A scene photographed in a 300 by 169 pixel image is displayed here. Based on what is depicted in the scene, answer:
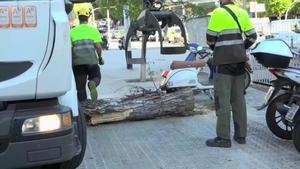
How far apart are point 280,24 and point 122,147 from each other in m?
18.6

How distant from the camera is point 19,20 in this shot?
3914mm

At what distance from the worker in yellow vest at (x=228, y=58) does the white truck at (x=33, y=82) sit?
292 cm

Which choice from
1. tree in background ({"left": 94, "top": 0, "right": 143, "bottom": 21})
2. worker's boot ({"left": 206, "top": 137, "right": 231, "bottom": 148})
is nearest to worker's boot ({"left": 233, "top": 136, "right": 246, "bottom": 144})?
worker's boot ({"left": 206, "top": 137, "right": 231, "bottom": 148})

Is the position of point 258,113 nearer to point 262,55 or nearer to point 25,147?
point 262,55

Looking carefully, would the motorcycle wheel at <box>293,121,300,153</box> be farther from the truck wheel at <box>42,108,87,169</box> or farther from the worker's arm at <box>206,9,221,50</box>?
the truck wheel at <box>42,108,87,169</box>

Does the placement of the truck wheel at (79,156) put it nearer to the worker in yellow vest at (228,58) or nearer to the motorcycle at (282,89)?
the worker in yellow vest at (228,58)

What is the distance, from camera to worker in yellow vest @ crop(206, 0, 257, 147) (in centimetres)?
660

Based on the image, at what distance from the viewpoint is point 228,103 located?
22.1 feet

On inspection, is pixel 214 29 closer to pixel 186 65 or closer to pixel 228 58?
pixel 228 58

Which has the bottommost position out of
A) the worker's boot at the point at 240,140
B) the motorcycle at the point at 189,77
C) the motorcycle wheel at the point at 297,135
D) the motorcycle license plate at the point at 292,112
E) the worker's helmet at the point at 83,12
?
the worker's boot at the point at 240,140

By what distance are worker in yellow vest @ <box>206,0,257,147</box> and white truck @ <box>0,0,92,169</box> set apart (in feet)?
9.57

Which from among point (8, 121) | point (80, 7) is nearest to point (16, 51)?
point (8, 121)

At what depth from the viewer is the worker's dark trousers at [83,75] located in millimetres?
8594

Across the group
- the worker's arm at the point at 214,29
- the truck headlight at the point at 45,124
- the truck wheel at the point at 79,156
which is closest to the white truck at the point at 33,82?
the truck headlight at the point at 45,124
